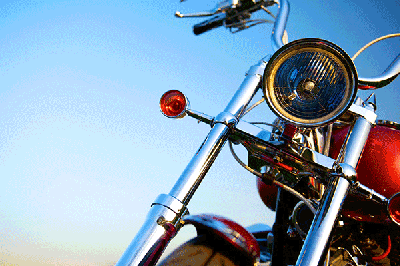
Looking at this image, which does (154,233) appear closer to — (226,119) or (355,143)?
(226,119)

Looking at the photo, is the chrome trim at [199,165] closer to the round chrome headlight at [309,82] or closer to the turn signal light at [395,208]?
the round chrome headlight at [309,82]

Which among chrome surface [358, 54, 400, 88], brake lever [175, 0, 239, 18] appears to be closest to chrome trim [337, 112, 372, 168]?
chrome surface [358, 54, 400, 88]

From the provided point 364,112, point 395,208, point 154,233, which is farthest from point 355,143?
point 154,233

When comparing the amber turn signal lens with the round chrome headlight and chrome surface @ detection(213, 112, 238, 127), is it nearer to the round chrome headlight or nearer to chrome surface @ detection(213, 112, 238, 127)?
chrome surface @ detection(213, 112, 238, 127)

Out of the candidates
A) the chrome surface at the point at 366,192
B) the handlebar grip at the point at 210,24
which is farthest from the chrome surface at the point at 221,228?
the handlebar grip at the point at 210,24

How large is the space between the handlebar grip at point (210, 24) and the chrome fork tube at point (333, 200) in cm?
101

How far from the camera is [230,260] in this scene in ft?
4.25

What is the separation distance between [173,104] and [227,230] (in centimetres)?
53

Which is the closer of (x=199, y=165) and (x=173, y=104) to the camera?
(x=199, y=165)

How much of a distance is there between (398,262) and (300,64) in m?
1.19

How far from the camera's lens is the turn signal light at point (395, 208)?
1075 mm

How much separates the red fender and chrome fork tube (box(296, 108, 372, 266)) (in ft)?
1.28

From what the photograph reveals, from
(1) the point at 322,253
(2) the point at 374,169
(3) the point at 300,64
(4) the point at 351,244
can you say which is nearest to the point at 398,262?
(4) the point at 351,244

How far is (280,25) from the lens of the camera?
1.61 meters
